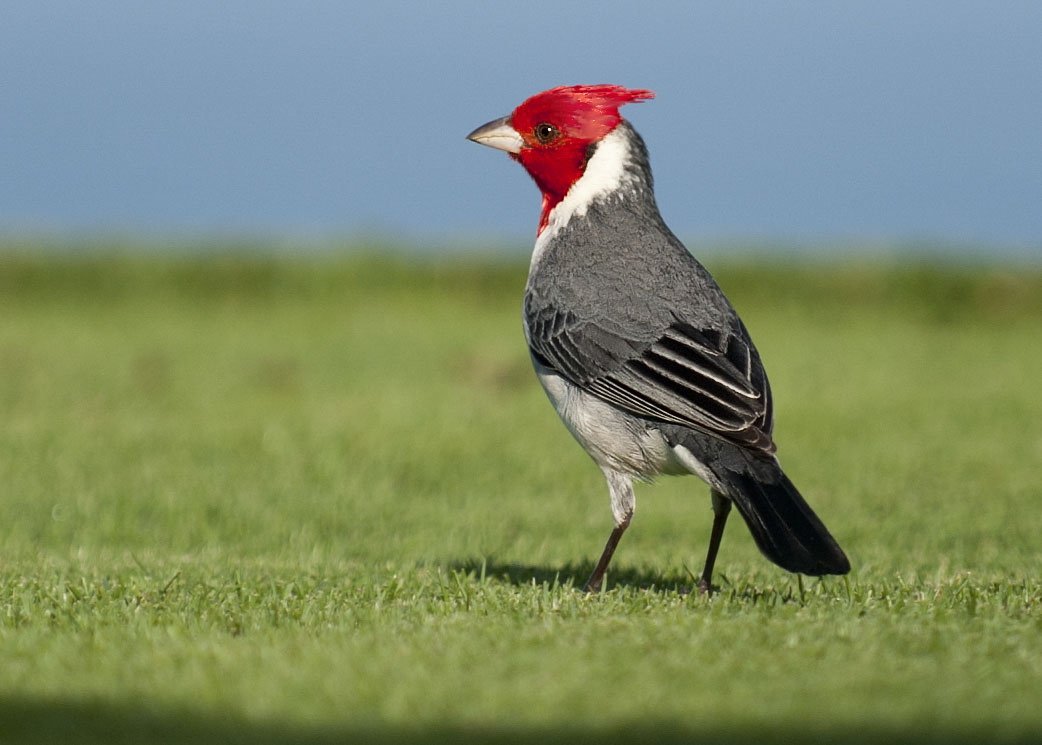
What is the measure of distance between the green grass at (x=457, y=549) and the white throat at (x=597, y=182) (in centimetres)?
176

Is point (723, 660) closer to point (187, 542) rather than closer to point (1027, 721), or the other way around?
point (1027, 721)

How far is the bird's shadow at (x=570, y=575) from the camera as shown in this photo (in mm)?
5980

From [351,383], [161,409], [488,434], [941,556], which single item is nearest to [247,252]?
[351,383]

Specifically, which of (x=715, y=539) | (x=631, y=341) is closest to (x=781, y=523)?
(x=715, y=539)

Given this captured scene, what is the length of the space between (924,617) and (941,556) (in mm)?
2448

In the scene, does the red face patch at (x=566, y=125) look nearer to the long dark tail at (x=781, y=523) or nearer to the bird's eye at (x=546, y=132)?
the bird's eye at (x=546, y=132)

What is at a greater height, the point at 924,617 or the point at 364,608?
the point at 924,617

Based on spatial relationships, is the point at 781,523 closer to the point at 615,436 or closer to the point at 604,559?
the point at 615,436

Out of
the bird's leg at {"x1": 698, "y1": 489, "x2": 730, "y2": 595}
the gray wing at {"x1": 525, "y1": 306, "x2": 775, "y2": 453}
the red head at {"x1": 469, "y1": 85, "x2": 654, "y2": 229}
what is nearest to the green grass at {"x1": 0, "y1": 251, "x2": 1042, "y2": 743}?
the bird's leg at {"x1": 698, "y1": 489, "x2": 730, "y2": 595}

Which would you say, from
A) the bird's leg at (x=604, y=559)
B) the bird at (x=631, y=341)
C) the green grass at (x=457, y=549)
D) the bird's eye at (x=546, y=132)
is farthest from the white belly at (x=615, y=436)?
the bird's eye at (x=546, y=132)

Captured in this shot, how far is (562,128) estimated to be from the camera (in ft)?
20.0

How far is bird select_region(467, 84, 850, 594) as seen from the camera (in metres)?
5.02

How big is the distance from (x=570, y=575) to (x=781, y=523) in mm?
1838

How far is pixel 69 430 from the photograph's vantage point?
34.8ft
